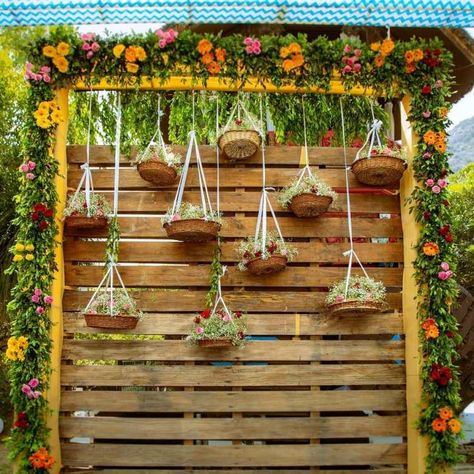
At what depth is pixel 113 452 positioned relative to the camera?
4.33 metres

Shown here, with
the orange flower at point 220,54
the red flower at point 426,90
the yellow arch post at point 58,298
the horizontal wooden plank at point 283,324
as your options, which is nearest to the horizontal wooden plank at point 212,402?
the yellow arch post at point 58,298

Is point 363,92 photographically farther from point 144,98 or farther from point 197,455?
point 197,455

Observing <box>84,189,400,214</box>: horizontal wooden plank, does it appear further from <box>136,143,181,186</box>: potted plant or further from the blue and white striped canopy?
the blue and white striped canopy

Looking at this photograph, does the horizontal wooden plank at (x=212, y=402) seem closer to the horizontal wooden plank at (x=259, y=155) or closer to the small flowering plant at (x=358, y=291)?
the small flowering plant at (x=358, y=291)

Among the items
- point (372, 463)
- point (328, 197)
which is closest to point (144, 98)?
point (328, 197)

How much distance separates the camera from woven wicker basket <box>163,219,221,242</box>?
4.28 meters

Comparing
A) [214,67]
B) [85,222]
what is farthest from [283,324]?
[214,67]

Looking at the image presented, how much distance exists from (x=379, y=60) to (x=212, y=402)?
3176 millimetres

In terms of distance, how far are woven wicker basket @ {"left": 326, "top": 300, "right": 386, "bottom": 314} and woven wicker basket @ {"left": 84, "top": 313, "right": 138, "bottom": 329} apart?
1633mm

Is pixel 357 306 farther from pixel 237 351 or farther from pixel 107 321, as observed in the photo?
pixel 107 321

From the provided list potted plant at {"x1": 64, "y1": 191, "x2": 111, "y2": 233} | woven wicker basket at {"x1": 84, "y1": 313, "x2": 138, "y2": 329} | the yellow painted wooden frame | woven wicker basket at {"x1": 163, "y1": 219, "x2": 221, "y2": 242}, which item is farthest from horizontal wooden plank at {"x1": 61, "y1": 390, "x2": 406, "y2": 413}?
potted plant at {"x1": 64, "y1": 191, "x2": 111, "y2": 233}

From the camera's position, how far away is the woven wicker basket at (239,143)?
4.56m

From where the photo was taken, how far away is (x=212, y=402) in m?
4.38

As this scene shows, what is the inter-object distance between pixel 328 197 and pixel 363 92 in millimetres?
1072
